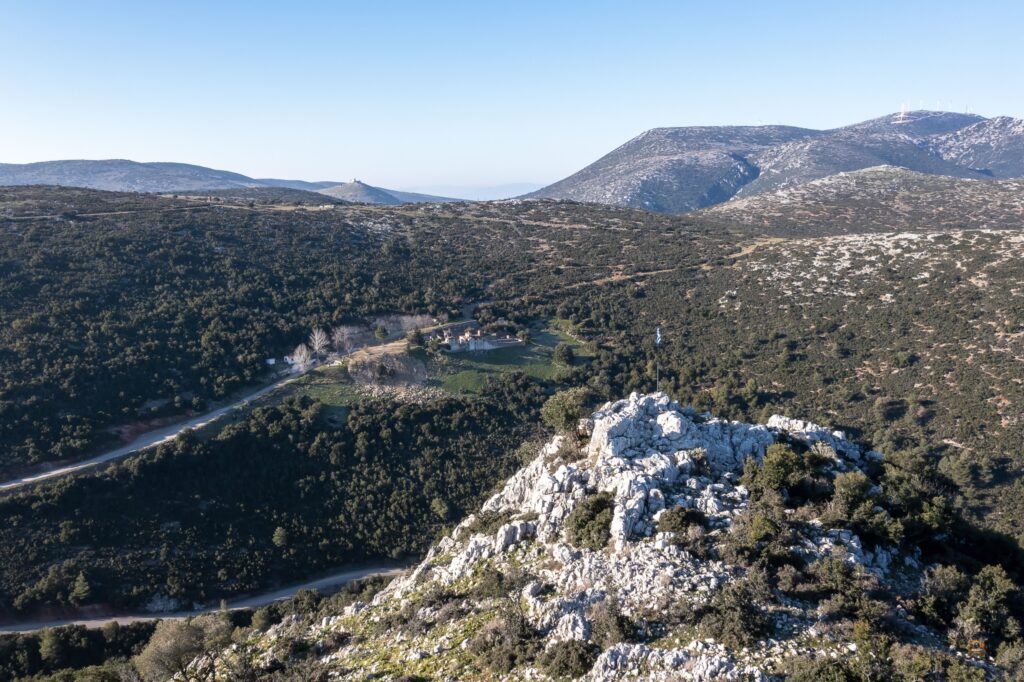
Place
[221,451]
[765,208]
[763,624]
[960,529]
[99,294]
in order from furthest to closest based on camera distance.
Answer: [765,208], [99,294], [221,451], [960,529], [763,624]

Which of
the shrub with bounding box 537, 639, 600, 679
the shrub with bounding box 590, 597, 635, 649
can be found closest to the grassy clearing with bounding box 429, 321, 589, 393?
the shrub with bounding box 590, 597, 635, 649

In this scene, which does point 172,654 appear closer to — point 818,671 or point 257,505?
point 257,505

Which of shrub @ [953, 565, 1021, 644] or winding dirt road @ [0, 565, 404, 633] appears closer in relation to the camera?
shrub @ [953, 565, 1021, 644]

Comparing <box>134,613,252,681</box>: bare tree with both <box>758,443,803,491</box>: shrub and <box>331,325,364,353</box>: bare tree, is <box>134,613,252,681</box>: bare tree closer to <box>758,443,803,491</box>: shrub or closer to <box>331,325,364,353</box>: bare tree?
<box>758,443,803,491</box>: shrub

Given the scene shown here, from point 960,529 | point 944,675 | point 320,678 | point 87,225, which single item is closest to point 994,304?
point 960,529

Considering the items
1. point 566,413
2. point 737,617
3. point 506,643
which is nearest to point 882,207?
point 566,413

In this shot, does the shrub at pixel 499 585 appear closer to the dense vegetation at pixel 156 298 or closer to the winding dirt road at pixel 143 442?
the winding dirt road at pixel 143 442

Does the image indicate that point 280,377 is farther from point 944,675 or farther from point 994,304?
point 994,304
